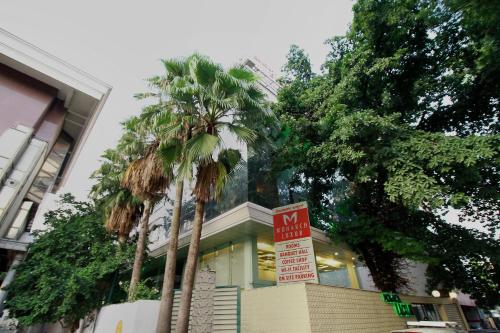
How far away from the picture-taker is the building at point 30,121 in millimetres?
13984

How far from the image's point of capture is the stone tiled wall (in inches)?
274

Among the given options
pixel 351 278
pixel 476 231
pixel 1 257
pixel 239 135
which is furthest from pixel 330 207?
pixel 1 257

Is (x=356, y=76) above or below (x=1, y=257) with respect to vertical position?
above

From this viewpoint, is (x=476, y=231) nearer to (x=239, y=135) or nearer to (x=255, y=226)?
(x=255, y=226)

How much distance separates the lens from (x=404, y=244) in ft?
30.2

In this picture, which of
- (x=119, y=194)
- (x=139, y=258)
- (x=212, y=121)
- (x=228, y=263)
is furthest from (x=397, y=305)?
(x=119, y=194)

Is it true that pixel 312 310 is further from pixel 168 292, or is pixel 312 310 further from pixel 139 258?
pixel 139 258

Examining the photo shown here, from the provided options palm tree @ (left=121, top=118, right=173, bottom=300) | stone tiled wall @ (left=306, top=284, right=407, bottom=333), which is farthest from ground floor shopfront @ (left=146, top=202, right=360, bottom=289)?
stone tiled wall @ (left=306, top=284, right=407, bottom=333)

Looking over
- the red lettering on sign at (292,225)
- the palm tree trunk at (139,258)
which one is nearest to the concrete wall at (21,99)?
the palm tree trunk at (139,258)

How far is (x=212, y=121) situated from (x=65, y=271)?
9.11m

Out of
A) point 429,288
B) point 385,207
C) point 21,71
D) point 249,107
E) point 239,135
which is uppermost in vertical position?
point 21,71

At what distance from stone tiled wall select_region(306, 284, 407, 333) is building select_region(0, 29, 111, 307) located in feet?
46.8

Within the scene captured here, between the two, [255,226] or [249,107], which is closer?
[249,107]

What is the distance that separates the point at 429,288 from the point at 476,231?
5.52 m
